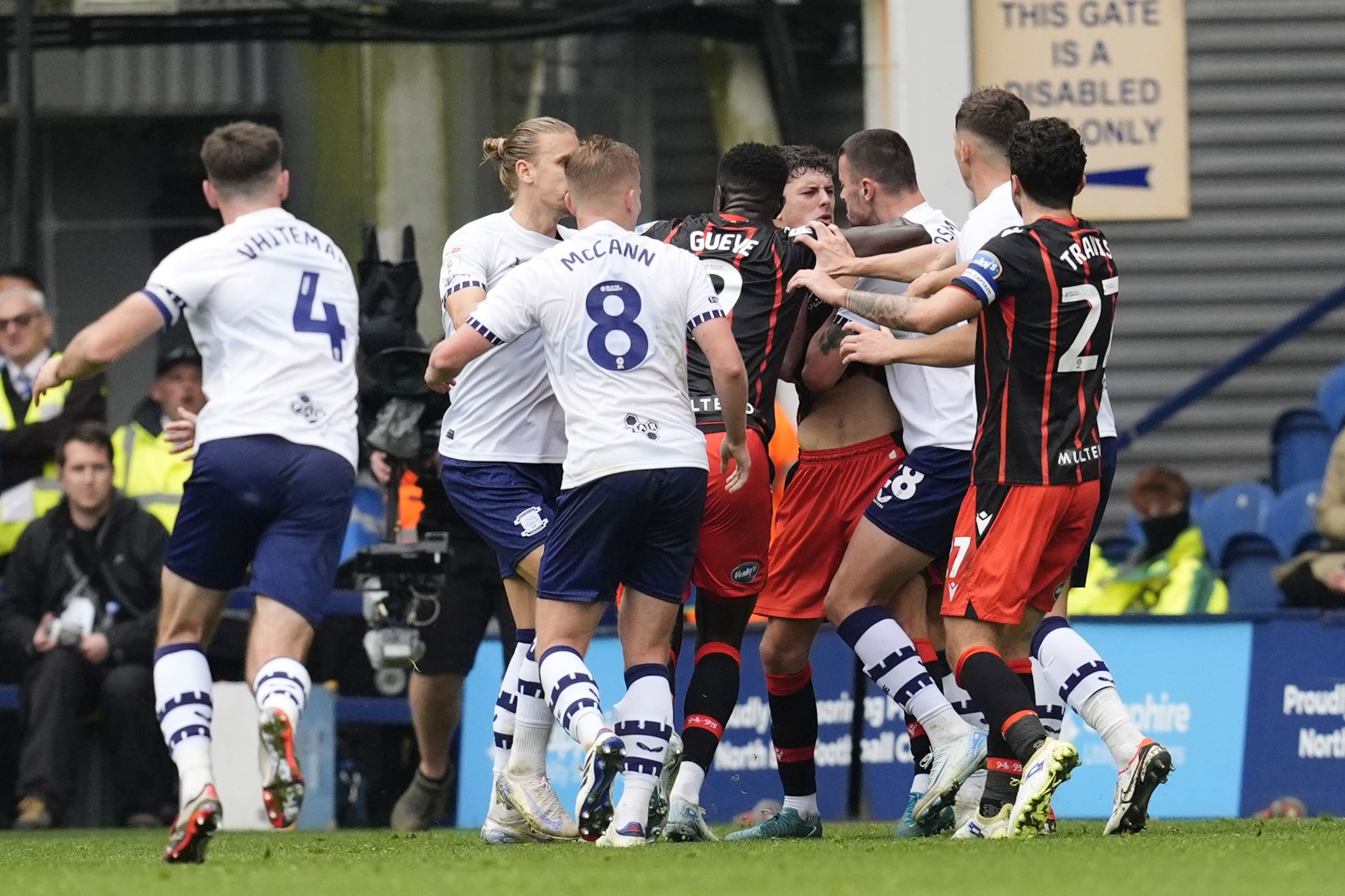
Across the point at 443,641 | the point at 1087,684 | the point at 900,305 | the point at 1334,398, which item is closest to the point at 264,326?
the point at 900,305

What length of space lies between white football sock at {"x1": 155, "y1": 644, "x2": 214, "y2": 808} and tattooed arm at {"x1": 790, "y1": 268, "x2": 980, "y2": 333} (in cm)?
232

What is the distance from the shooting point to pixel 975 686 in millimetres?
6836

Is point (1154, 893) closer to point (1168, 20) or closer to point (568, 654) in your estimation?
point (568, 654)

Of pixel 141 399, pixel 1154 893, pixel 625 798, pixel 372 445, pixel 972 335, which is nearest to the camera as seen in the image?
pixel 1154 893

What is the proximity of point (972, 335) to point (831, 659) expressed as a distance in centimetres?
341

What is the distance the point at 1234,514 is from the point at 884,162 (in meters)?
5.63

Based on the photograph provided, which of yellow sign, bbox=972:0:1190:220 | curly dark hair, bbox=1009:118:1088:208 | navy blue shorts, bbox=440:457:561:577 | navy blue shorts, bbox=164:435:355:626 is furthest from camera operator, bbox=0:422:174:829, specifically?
yellow sign, bbox=972:0:1190:220

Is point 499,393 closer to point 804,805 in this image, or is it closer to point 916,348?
point 916,348

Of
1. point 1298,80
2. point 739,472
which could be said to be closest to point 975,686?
point 739,472

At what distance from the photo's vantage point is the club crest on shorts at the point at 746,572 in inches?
287

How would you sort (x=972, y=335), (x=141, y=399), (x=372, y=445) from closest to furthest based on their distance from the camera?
(x=972, y=335) < (x=372, y=445) < (x=141, y=399)

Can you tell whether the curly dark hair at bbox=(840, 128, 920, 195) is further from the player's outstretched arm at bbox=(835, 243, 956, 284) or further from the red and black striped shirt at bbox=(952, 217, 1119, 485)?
the red and black striped shirt at bbox=(952, 217, 1119, 485)

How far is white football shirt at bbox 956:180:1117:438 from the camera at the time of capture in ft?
23.8

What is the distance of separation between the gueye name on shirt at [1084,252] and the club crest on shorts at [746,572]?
145 cm
